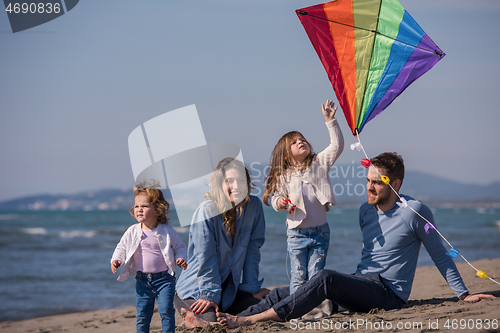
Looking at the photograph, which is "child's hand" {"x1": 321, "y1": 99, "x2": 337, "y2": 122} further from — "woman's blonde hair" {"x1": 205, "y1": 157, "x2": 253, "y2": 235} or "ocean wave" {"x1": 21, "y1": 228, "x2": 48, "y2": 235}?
"ocean wave" {"x1": 21, "y1": 228, "x2": 48, "y2": 235}

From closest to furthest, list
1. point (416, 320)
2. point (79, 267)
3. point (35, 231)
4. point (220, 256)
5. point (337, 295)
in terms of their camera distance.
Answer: point (416, 320) → point (337, 295) → point (220, 256) → point (79, 267) → point (35, 231)

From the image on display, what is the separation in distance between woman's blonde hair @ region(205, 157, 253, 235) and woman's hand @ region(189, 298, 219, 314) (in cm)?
60

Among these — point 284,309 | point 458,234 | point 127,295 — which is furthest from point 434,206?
point 284,309

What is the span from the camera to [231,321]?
11.1ft

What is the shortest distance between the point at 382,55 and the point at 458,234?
51.5 feet

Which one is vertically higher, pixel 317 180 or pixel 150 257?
pixel 317 180

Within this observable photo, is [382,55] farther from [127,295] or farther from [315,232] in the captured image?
[127,295]

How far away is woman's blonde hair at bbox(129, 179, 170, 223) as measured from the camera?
351cm

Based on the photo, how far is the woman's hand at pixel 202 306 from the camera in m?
3.48

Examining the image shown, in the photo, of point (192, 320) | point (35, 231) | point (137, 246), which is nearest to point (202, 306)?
point (192, 320)

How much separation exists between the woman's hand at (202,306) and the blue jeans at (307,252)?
2.28 ft

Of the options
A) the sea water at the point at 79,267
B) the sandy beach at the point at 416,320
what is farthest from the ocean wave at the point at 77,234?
the sandy beach at the point at 416,320

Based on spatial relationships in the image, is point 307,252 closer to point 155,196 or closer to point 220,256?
point 220,256

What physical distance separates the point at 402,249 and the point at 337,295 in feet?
2.25
